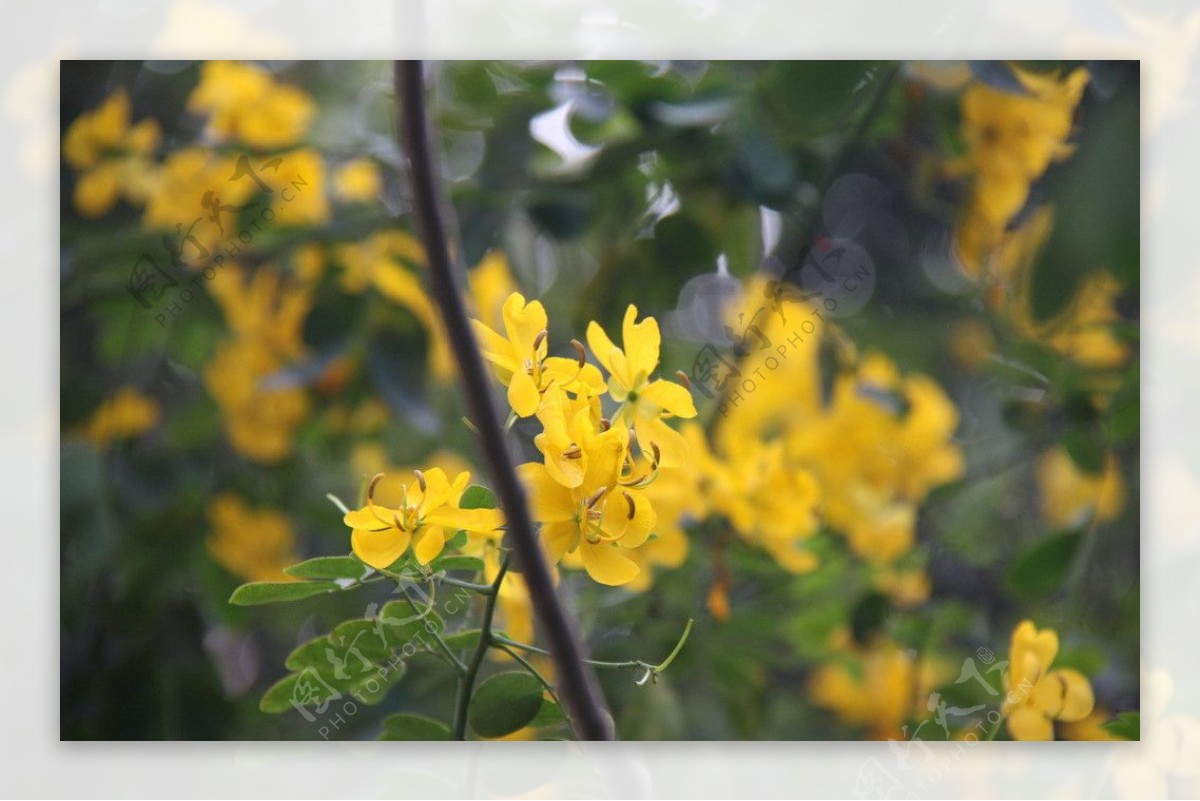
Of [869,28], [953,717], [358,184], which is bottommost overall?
[953,717]

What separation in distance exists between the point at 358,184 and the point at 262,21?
194 mm

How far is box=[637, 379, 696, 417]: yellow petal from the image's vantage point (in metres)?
1.06

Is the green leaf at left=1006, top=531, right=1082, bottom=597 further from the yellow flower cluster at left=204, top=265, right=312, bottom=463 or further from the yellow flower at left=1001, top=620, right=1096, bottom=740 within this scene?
the yellow flower cluster at left=204, top=265, right=312, bottom=463

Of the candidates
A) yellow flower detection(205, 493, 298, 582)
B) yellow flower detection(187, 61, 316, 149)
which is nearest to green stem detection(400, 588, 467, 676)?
yellow flower detection(205, 493, 298, 582)

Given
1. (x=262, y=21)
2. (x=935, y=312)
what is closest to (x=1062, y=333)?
(x=935, y=312)

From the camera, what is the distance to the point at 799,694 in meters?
1.27

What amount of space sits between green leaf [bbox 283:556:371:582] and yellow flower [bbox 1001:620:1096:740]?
0.65 metres

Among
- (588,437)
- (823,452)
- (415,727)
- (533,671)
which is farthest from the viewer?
(823,452)

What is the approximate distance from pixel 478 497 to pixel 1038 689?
1.99 feet

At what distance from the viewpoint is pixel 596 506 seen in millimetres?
1019

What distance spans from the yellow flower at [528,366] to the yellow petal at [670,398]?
0.06 meters

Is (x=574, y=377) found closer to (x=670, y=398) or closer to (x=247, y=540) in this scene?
(x=670, y=398)

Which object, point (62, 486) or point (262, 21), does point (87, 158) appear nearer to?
point (262, 21)

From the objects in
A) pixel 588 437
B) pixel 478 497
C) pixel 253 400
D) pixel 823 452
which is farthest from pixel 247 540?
pixel 823 452
